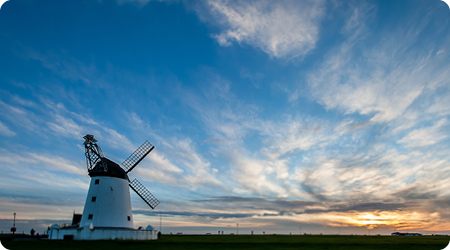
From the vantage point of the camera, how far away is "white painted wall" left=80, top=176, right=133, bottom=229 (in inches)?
1743

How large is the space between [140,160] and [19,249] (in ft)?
87.7

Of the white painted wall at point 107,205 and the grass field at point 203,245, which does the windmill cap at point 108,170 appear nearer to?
the white painted wall at point 107,205

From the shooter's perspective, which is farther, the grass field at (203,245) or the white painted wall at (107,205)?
the white painted wall at (107,205)

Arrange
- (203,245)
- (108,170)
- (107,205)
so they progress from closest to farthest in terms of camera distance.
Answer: (203,245) < (107,205) < (108,170)

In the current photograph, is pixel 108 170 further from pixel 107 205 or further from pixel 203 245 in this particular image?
pixel 203 245

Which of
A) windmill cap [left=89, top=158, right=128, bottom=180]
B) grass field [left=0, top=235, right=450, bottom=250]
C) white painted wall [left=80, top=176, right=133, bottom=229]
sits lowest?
grass field [left=0, top=235, right=450, bottom=250]

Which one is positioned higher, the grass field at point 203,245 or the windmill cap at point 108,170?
the windmill cap at point 108,170

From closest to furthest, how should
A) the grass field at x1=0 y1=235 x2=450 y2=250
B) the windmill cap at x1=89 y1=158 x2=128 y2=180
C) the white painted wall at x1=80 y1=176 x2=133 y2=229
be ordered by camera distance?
the grass field at x1=0 y1=235 x2=450 y2=250
the white painted wall at x1=80 y1=176 x2=133 y2=229
the windmill cap at x1=89 y1=158 x2=128 y2=180

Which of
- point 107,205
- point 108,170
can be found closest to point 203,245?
point 107,205

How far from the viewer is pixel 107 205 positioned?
4516cm

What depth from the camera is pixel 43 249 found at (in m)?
29.3

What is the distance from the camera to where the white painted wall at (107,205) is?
44.3 meters

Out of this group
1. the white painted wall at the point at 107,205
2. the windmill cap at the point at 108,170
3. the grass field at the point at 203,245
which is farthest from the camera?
the windmill cap at the point at 108,170

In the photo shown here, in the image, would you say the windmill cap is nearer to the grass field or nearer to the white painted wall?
the white painted wall
